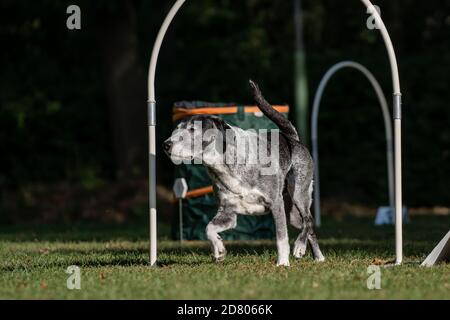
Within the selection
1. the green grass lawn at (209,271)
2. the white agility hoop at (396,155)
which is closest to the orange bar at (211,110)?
the green grass lawn at (209,271)

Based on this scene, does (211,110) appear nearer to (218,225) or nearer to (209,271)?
(218,225)

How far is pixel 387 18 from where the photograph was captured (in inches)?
1009

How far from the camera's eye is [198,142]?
804 centimetres

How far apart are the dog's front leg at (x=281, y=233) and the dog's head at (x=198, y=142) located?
0.66 meters

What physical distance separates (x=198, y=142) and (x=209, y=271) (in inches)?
43.5

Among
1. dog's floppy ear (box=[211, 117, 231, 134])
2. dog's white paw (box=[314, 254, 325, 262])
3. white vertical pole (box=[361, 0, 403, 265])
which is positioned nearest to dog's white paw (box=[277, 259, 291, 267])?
dog's white paw (box=[314, 254, 325, 262])

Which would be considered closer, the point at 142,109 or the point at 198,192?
the point at 198,192

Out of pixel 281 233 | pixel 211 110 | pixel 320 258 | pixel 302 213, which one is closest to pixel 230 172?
pixel 281 233

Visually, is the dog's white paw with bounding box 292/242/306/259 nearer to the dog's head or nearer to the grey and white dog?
the grey and white dog

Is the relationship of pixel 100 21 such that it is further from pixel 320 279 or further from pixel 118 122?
pixel 320 279

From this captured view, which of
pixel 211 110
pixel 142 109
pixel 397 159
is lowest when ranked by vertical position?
pixel 142 109

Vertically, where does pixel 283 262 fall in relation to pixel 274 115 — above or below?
below
